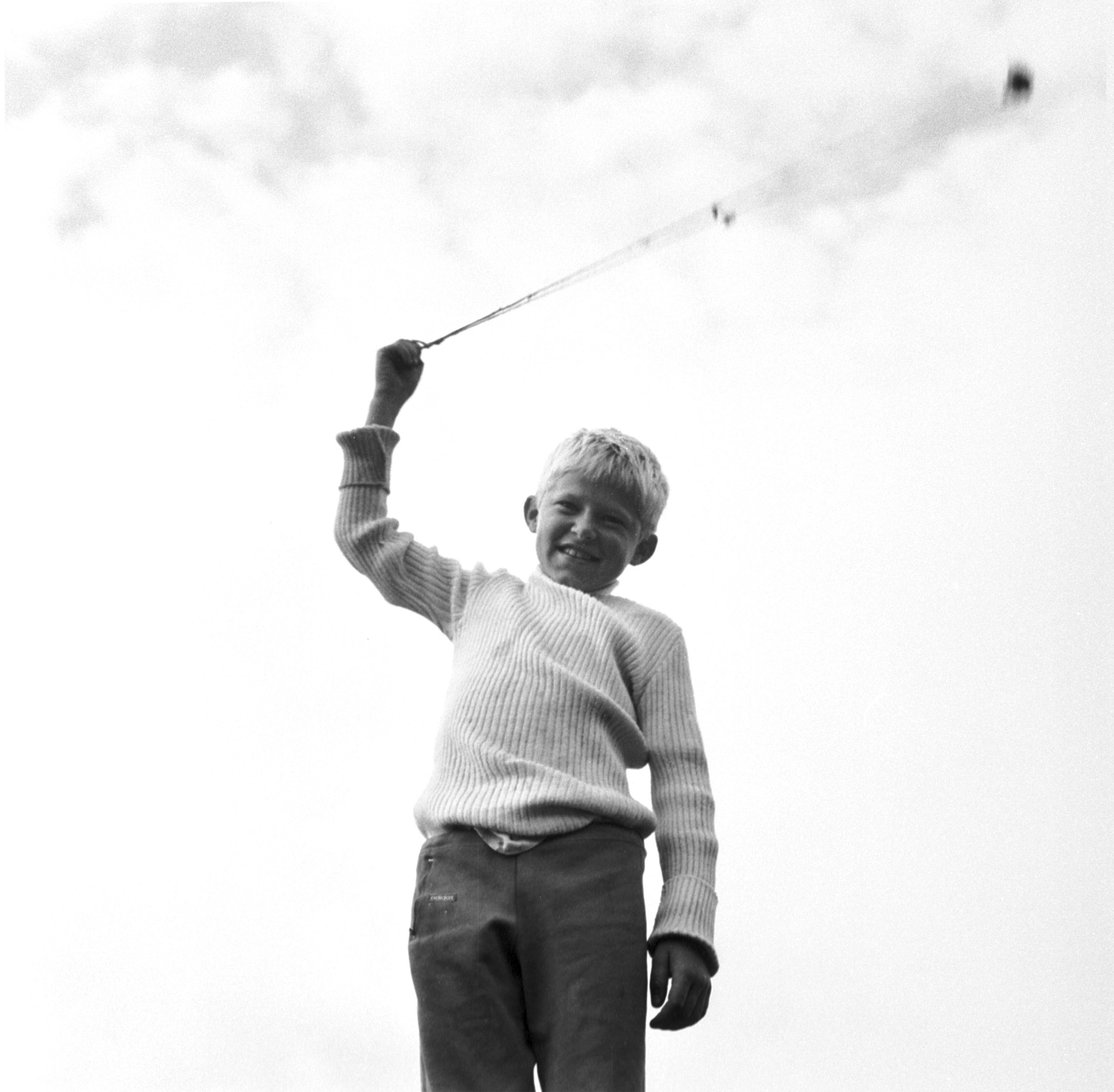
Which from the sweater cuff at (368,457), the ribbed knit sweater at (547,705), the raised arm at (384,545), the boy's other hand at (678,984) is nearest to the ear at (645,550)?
the ribbed knit sweater at (547,705)

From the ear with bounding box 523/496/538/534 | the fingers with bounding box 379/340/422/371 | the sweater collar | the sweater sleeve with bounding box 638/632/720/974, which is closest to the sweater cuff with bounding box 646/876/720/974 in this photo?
the sweater sleeve with bounding box 638/632/720/974

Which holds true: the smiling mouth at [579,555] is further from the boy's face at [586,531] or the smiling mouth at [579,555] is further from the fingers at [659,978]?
the fingers at [659,978]

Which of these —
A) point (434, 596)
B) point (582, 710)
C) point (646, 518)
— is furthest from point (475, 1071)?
point (646, 518)

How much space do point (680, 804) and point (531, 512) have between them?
61cm

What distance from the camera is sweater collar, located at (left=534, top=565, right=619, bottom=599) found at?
2.49 meters

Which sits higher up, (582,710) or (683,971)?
(582,710)

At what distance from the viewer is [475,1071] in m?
2.01

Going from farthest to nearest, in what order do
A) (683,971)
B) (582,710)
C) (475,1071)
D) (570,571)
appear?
(570,571) → (582,710) → (683,971) → (475,1071)

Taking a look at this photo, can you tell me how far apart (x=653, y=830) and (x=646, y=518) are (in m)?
0.56

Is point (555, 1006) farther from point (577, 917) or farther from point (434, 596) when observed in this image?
point (434, 596)

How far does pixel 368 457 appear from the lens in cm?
252

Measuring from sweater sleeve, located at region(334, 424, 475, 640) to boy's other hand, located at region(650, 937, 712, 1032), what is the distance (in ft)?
2.12

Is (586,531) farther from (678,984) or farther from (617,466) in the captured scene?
(678,984)

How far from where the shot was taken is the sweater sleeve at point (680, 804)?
2205mm
